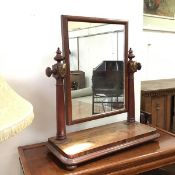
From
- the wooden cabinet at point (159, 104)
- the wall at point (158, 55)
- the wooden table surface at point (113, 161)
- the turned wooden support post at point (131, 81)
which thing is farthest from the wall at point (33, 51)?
the wall at point (158, 55)

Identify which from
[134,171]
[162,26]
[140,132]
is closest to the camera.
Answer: [134,171]

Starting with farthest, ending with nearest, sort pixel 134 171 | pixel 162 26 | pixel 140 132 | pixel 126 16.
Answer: pixel 162 26 → pixel 126 16 → pixel 140 132 → pixel 134 171

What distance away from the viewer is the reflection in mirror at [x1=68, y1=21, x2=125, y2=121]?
37.4 inches

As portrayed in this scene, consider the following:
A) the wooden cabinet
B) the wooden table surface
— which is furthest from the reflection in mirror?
the wooden cabinet

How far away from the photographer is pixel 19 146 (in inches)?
39.2

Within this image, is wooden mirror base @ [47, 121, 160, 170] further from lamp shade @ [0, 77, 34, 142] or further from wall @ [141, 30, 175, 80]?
wall @ [141, 30, 175, 80]

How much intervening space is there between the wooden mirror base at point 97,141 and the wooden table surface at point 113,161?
24 millimetres

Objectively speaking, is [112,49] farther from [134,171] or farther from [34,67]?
[134,171]

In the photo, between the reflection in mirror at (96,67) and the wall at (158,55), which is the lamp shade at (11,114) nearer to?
the reflection in mirror at (96,67)

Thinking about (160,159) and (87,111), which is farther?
(87,111)

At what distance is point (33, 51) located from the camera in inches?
38.2

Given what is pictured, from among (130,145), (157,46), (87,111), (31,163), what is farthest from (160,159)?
(157,46)

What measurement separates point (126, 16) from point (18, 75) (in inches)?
23.4

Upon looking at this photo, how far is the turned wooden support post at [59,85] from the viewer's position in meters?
0.86
